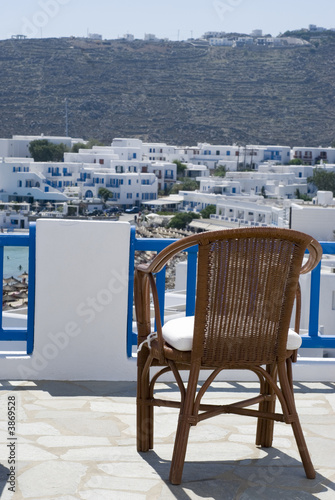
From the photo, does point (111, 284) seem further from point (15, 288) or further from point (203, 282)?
point (15, 288)

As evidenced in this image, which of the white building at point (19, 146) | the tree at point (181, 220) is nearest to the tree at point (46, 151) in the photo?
the white building at point (19, 146)

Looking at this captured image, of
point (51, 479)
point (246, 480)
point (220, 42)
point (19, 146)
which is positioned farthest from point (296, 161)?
point (51, 479)

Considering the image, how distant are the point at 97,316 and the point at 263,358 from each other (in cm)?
108

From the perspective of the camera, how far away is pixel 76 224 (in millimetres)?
2787

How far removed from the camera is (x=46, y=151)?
204 feet

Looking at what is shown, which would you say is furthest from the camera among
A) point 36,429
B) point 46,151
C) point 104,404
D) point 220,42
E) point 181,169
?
point 220,42

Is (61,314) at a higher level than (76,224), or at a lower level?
lower

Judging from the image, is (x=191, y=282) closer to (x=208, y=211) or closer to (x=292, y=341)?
(x=292, y=341)

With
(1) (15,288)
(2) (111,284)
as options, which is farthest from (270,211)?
(2) (111,284)

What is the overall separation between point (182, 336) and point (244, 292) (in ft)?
0.59

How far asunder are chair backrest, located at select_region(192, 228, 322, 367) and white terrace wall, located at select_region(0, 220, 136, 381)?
1.03m

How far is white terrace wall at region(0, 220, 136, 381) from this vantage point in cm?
279

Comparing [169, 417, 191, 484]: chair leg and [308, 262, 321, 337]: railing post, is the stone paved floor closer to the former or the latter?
[169, 417, 191, 484]: chair leg

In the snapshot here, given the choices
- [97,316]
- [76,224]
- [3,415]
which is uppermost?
[76,224]
